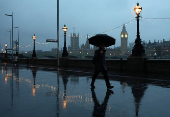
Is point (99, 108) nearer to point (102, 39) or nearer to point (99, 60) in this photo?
point (99, 60)

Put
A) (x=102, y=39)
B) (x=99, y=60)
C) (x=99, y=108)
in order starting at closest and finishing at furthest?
(x=99, y=108)
(x=99, y=60)
(x=102, y=39)

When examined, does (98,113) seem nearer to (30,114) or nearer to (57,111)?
(57,111)

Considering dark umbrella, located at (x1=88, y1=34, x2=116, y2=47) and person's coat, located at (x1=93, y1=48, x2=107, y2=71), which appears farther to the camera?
dark umbrella, located at (x1=88, y1=34, x2=116, y2=47)

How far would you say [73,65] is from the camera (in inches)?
948

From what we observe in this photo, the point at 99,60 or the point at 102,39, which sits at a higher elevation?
the point at 102,39

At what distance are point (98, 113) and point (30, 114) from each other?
1456 mm

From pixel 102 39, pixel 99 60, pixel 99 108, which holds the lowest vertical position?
pixel 99 108

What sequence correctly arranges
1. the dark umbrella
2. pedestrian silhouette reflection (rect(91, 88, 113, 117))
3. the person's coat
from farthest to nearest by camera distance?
the dark umbrella
the person's coat
pedestrian silhouette reflection (rect(91, 88, 113, 117))

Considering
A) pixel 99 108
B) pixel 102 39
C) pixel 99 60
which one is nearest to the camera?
pixel 99 108

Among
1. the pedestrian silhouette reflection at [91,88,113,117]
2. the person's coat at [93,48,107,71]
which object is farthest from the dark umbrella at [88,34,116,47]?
the pedestrian silhouette reflection at [91,88,113,117]

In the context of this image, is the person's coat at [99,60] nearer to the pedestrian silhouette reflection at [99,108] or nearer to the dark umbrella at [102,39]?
the dark umbrella at [102,39]

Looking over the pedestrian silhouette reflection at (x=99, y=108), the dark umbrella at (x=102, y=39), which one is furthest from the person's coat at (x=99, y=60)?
the pedestrian silhouette reflection at (x=99, y=108)

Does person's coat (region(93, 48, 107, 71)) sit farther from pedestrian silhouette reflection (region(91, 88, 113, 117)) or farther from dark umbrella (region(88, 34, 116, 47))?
pedestrian silhouette reflection (region(91, 88, 113, 117))

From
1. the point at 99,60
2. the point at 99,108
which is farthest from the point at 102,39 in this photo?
the point at 99,108
